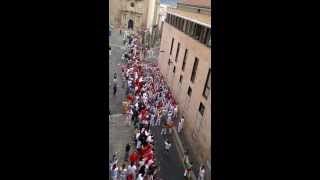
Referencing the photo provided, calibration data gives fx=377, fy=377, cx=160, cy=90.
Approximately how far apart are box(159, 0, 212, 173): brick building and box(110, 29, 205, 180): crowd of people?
73 cm

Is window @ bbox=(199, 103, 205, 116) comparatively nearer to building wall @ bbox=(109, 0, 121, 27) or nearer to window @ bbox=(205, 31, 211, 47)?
window @ bbox=(205, 31, 211, 47)

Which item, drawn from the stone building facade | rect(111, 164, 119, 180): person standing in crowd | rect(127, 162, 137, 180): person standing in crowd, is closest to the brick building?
rect(127, 162, 137, 180): person standing in crowd

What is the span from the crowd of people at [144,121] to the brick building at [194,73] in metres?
0.73

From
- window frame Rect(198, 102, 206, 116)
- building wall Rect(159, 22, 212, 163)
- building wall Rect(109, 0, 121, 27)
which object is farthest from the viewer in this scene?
building wall Rect(109, 0, 121, 27)

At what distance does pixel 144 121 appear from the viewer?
49.1 feet

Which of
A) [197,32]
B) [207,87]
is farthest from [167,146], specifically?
[197,32]

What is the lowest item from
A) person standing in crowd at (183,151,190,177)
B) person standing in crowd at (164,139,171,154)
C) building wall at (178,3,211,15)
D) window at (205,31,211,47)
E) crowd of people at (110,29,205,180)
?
person standing in crowd at (183,151,190,177)

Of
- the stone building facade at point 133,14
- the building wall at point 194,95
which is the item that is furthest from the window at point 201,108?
the stone building facade at point 133,14

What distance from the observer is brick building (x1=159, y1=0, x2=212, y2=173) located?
1468 centimetres

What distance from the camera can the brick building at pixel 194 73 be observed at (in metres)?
14.7
